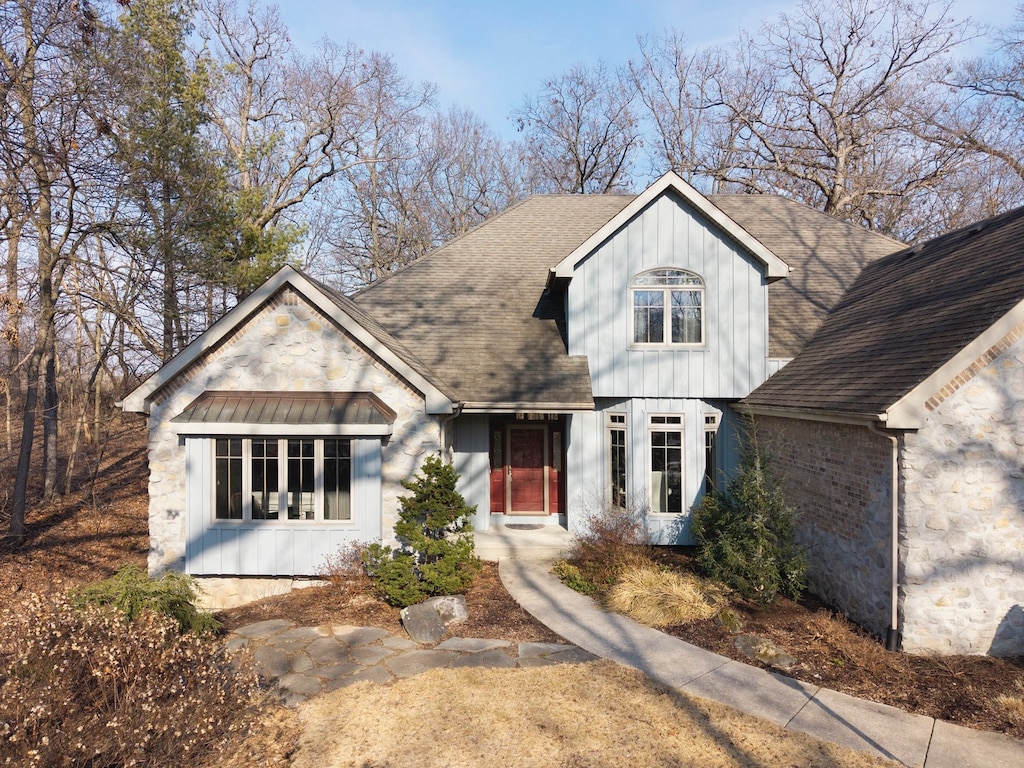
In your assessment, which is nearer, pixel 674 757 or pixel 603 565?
pixel 674 757

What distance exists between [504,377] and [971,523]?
727cm

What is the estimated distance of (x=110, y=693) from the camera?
5.09m

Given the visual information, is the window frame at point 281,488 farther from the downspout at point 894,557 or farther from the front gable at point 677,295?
the downspout at point 894,557

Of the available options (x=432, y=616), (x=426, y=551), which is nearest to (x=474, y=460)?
(x=426, y=551)

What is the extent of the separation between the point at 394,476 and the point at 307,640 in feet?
9.11

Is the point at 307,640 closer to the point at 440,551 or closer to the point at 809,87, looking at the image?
the point at 440,551

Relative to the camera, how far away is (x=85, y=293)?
1388 cm

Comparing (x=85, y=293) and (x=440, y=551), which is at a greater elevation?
(x=85, y=293)

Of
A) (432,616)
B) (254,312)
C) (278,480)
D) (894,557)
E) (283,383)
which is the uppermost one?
(254,312)

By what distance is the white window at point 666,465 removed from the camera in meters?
11.6

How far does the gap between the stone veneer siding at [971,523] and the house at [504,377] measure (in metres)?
4.59

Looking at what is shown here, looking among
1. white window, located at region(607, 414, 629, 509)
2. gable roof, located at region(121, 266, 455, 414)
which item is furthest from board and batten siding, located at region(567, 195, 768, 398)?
gable roof, located at region(121, 266, 455, 414)

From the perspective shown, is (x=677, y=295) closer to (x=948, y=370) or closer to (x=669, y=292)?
(x=669, y=292)

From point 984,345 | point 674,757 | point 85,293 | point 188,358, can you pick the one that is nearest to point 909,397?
point 984,345
